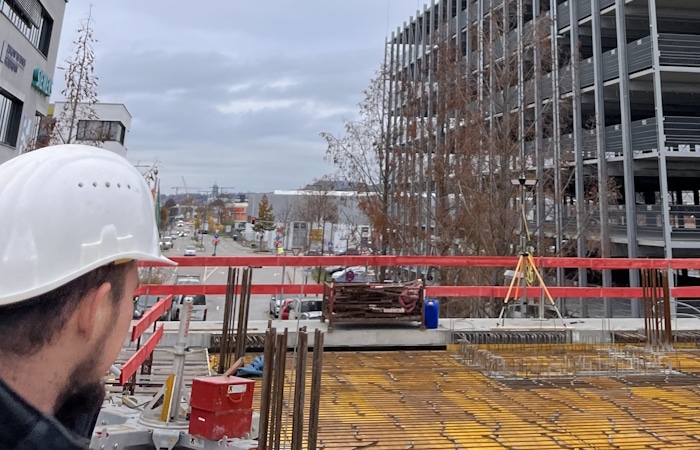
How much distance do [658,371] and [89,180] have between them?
9.15 m

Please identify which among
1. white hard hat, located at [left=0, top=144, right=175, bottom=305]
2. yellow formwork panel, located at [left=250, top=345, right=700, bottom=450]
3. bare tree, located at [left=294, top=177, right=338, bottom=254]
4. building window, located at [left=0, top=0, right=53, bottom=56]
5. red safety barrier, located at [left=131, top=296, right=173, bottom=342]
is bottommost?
yellow formwork panel, located at [left=250, top=345, right=700, bottom=450]

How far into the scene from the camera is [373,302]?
29.4ft

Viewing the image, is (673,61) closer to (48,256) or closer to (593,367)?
(593,367)

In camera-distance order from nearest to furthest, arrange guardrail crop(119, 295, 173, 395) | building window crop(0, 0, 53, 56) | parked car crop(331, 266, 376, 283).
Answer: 1. guardrail crop(119, 295, 173, 395)
2. building window crop(0, 0, 53, 56)
3. parked car crop(331, 266, 376, 283)

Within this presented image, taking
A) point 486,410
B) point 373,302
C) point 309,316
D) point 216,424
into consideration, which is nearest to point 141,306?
point 309,316

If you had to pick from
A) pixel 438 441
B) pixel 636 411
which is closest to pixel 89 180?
pixel 438 441

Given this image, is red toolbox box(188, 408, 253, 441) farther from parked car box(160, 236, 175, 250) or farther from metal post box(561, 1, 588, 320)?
metal post box(561, 1, 588, 320)

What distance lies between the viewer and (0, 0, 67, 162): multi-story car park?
16344 mm

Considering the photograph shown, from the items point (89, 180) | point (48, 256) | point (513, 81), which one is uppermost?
point (513, 81)

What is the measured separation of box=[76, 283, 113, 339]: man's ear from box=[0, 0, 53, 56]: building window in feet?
63.1

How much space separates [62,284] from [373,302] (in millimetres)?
8040

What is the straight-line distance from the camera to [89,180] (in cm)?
121

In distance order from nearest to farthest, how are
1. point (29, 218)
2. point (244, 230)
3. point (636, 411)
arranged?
1. point (29, 218)
2. point (636, 411)
3. point (244, 230)

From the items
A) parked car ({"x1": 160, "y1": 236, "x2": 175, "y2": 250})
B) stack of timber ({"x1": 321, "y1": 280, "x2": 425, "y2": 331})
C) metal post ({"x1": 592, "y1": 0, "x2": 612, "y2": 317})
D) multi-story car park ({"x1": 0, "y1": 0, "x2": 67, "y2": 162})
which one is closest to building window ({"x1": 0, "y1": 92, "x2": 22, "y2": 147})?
multi-story car park ({"x1": 0, "y1": 0, "x2": 67, "y2": 162})
